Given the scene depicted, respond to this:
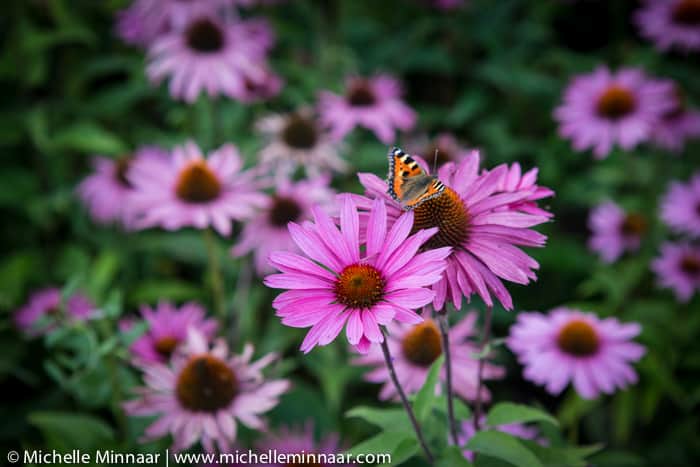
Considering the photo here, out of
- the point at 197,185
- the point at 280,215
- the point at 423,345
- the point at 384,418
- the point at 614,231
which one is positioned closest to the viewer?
the point at 384,418

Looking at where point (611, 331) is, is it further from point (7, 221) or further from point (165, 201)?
point (7, 221)

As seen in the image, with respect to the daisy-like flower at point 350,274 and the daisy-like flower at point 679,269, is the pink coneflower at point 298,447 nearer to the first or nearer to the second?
the daisy-like flower at point 350,274

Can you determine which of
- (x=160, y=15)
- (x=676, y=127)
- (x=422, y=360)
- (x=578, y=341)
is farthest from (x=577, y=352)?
(x=160, y=15)

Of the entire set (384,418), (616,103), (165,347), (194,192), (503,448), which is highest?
(616,103)

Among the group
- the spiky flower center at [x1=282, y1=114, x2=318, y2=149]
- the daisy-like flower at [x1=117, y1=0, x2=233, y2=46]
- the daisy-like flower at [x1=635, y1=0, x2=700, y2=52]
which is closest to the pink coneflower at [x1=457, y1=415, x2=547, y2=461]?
the spiky flower center at [x1=282, y1=114, x2=318, y2=149]

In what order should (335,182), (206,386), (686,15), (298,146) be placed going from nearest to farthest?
1. (206,386)
2. (298,146)
3. (335,182)
4. (686,15)

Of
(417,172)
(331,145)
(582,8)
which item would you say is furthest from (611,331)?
(582,8)

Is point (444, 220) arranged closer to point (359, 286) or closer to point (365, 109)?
point (359, 286)
